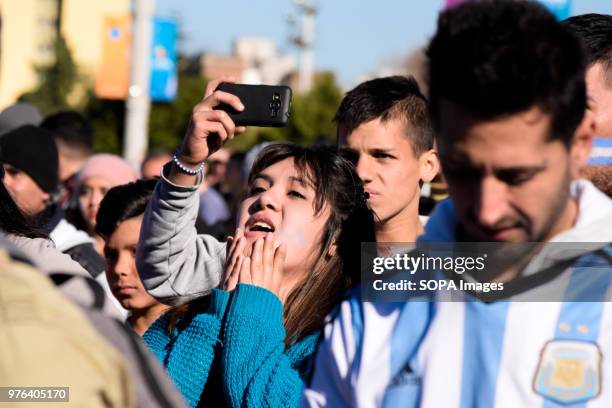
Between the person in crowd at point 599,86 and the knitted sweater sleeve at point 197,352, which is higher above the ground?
the person in crowd at point 599,86

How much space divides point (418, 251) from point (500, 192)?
0.29 m

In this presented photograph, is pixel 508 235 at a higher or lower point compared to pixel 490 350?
higher

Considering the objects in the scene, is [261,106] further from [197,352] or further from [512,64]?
[512,64]

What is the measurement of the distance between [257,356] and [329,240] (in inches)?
22.0

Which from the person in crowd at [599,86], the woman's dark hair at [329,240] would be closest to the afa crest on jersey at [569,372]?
the person in crowd at [599,86]

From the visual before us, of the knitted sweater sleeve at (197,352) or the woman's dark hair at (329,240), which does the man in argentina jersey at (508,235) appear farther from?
the woman's dark hair at (329,240)

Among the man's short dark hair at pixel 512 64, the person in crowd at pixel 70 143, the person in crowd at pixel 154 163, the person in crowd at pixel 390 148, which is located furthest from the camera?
the person in crowd at pixel 154 163

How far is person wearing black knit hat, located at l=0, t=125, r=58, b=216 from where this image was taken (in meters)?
5.43

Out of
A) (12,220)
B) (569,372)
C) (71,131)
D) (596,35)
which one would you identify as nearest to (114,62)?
(71,131)

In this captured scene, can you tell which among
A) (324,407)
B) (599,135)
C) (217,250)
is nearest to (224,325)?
(217,250)

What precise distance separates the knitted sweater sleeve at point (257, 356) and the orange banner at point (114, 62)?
1416 centimetres

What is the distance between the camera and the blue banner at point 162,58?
1723 cm

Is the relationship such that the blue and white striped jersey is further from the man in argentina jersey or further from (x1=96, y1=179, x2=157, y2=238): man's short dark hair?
(x1=96, y1=179, x2=157, y2=238): man's short dark hair

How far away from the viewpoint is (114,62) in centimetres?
1706
